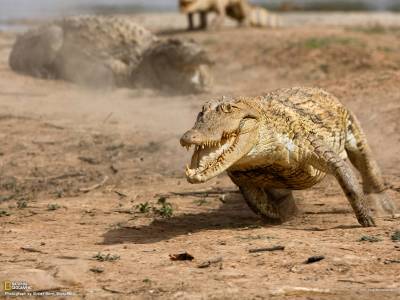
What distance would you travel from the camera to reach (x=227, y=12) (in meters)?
22.9

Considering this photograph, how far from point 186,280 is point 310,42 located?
1208 centimetres

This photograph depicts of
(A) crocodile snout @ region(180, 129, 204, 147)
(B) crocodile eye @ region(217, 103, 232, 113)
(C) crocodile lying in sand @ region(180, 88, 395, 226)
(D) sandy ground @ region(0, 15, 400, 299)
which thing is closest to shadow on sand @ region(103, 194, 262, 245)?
(D) sandy ground @ region(0, 15, 400, 299)

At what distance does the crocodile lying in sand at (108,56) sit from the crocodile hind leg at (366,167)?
6.61 m

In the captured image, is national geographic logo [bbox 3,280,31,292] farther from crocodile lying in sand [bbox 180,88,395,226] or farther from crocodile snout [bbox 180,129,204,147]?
crocodile snout [bbox 180,129,204,147]

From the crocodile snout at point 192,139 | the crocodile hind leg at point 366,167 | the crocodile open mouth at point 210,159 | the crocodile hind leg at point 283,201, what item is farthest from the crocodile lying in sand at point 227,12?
the crocodile snout at point 192,139

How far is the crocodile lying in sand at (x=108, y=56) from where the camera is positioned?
14250 mm

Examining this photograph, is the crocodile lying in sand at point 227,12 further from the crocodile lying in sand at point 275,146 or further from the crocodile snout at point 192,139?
the crocodile snout at point 192,139

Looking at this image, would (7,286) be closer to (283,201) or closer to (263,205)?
(263,205)

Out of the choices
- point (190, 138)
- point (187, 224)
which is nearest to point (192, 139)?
A: point (190, 138)

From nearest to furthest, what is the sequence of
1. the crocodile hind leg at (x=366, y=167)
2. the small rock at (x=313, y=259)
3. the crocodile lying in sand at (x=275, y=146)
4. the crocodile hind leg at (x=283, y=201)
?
the small rock at (x=313, y=259) < the crocodile lying in sand at (x=275, y=146) < the crocodile hind leg at (x=283, y=201) < the crocodile hind leg at (x=366, y=167)

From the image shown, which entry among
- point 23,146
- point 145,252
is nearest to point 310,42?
point 23,146

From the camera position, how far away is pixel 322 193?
8.25 m

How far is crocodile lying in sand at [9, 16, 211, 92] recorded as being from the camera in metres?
14.2

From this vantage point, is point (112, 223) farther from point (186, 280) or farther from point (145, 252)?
point (186, 280)
